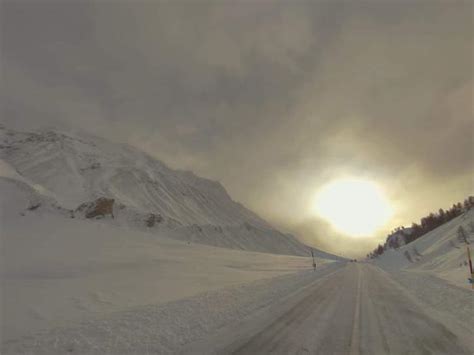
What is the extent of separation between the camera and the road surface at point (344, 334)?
6.82 meters

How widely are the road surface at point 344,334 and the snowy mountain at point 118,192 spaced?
53.0m

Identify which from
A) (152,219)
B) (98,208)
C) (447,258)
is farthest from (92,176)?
(447,258)

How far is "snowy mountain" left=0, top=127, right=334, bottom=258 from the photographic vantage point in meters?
91.1

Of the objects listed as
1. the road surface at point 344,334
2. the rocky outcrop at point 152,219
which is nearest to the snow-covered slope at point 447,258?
the road surface at point 344,334

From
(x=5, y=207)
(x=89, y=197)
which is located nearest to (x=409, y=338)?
(x=5, y=207)

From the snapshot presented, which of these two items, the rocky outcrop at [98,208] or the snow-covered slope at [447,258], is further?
the rocky outcrop at [98,208]

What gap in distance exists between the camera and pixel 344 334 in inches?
311

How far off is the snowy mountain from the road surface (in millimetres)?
52959

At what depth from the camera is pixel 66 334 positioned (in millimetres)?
9258

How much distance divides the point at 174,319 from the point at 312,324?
5.00m

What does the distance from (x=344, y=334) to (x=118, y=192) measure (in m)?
120

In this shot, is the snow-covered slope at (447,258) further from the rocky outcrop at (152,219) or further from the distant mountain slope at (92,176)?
the distant mountain slope at (92,176)

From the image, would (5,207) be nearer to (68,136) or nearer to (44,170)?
(44,170)

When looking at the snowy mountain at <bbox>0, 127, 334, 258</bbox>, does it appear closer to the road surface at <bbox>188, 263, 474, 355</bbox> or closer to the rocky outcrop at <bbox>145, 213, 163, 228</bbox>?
the rocky outcrop at <bbox>145, 213, 163, 228</bbox>
